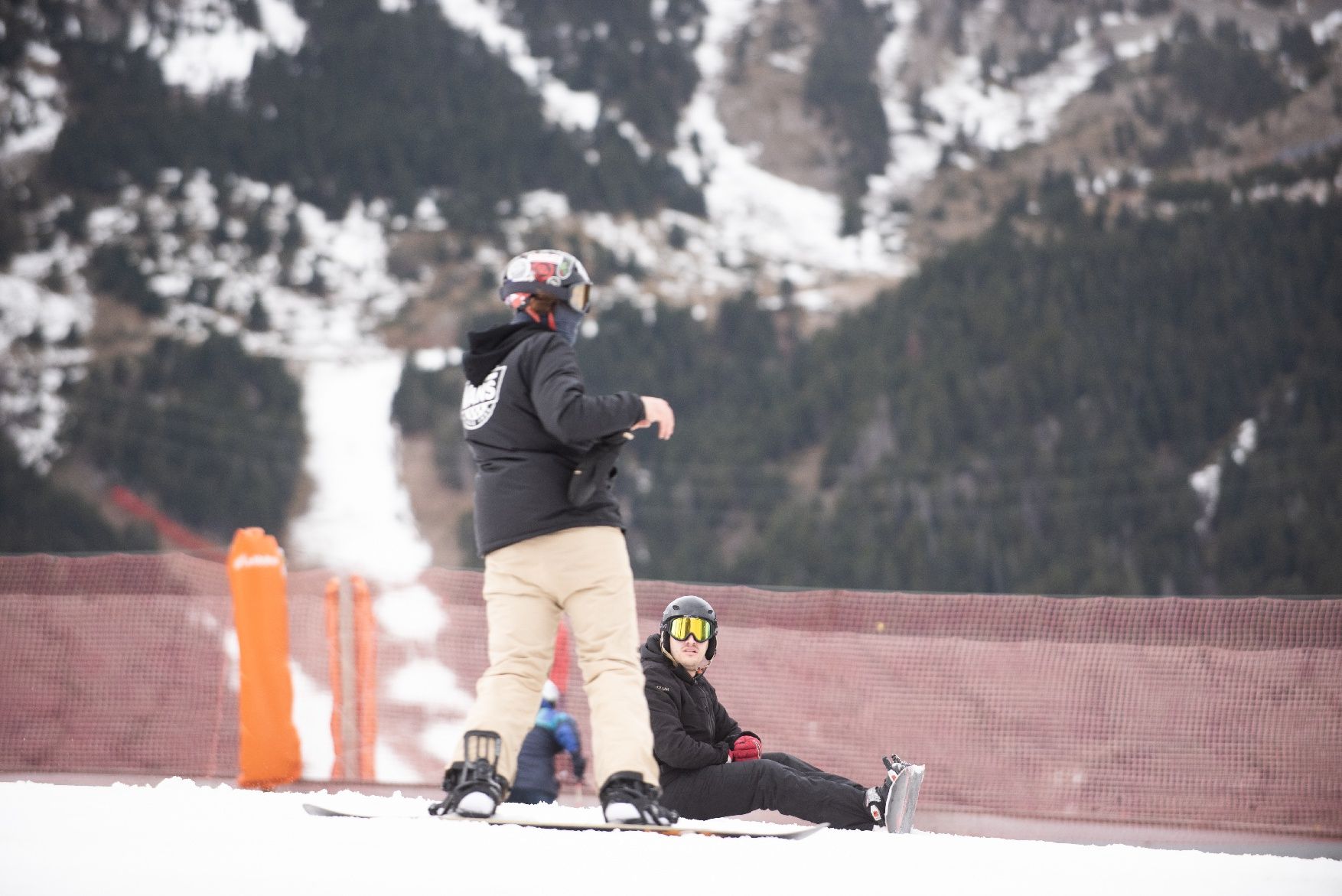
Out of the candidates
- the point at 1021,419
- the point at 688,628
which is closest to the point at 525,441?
the point at 688,628

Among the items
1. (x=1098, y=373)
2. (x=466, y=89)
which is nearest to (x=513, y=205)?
(x=466, y=89)

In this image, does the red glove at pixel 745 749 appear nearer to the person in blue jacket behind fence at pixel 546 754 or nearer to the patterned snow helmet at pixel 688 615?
the patterned snow helmet at pixel 688 615

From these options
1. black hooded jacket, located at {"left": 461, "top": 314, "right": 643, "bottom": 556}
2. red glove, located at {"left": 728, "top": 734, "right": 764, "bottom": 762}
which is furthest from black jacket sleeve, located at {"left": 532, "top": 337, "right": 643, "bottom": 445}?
red glove, located at {"left": 728, "top": 734, "right": 764, "bottom": 762}

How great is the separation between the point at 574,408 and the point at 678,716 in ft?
6.46

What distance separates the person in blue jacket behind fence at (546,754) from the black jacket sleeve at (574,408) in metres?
3.79

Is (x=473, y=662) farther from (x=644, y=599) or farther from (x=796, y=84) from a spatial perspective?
(x=796, y=84)

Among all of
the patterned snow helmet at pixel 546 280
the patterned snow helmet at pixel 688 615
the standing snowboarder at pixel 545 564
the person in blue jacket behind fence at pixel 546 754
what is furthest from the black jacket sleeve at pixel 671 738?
the person in blue jacket behind fence at pixel 546 754

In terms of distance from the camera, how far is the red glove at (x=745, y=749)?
609 centimetres

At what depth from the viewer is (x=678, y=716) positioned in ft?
19.4

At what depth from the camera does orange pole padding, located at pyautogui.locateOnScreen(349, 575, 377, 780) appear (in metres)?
9.03

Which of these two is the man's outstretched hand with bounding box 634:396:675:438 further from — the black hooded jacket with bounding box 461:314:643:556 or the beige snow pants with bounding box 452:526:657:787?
the beige snow pants with bounding box 452:526:657:787

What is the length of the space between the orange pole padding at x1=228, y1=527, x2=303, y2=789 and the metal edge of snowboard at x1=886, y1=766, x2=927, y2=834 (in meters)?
3.79

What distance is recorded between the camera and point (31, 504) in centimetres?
6919

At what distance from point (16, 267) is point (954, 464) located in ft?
213
